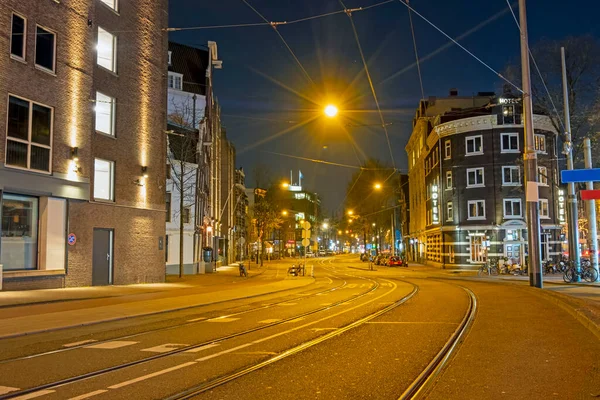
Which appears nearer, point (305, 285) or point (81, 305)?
point (81, 305)

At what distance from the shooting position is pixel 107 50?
86.8 feet

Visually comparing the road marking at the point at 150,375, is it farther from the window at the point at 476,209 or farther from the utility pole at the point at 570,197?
the window at the point at 476,209

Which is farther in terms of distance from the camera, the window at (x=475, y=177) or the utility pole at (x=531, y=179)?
the window at (x=475, y=177)

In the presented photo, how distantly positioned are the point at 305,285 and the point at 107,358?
20.3 m

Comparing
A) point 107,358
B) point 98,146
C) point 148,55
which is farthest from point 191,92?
point 107,358

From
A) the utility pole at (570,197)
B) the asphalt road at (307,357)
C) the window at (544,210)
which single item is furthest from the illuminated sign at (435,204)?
the asphalt road at (307,357)

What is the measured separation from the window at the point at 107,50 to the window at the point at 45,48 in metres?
3.33

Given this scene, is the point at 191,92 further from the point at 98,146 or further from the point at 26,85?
the point at 26,85

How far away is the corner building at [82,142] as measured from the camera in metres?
20.8

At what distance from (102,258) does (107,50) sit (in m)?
9.76

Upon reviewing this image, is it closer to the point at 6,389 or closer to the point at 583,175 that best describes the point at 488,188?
the point at 583,175

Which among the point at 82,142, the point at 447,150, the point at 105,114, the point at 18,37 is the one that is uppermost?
the point at 447,150

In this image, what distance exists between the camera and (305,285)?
29047mm

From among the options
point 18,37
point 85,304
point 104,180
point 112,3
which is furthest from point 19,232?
point 112,3
